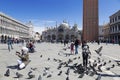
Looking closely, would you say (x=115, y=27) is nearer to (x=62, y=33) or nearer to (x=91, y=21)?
(x=91, y=21)

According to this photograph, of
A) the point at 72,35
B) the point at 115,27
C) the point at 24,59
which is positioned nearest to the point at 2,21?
the point at 115,27

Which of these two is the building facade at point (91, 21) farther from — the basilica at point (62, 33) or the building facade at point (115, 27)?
the basilica at point (62, 33)

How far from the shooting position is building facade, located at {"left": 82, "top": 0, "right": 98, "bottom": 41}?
3275 inches

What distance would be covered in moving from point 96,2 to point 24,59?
247 feet

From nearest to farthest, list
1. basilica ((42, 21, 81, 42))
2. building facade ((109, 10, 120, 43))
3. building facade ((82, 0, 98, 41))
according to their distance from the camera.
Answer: building facade ((109, 10, 120, 43))
building facade ((82, 0, 98, 41))
basilica ((42, 21, 81, 42))

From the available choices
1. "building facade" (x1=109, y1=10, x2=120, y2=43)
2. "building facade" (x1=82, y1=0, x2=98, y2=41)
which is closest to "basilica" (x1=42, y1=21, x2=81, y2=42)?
"building facade" (x1=82, y1=0, x2=98, y2=41)

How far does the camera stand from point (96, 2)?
83688 millimetres

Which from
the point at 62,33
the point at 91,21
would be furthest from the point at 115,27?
the point at 62,33

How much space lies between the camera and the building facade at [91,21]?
8319 centimetres

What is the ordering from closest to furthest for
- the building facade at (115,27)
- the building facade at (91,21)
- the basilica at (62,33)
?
the building facade at (115,27) < the building facade at (91,21) < the basilica at (62,33)

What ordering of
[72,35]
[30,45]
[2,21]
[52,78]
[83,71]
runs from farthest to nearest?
[72,35]
[2,21]
[30,45]
[83,71]
[52,78]

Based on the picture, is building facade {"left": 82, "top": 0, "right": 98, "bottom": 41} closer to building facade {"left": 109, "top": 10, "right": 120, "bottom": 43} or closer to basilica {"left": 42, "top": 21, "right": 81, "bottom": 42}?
building facade {"left": 109, "top": 10, "right": 120, "bottom": 43}

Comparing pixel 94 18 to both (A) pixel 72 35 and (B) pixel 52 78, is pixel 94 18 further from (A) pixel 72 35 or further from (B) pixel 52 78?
(B) pixel 52 78

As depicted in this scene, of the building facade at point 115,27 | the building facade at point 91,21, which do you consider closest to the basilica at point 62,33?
the building facade at point 91,21
